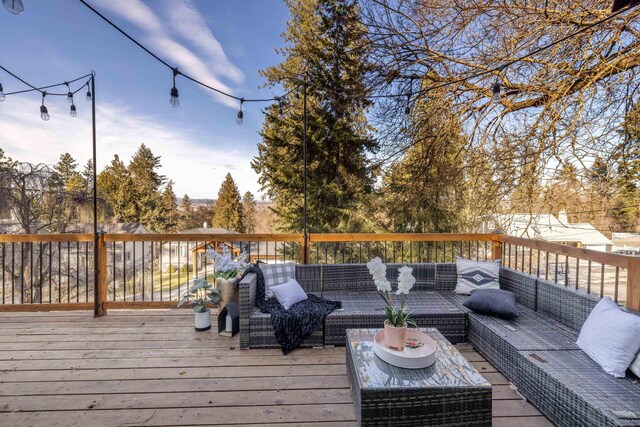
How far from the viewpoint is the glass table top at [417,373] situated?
1.42m

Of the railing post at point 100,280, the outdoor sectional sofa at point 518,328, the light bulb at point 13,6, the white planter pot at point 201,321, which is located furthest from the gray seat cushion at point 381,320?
the light bulb at point 13,6

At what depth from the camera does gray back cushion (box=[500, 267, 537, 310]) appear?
2.62m

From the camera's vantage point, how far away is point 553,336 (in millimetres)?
2043

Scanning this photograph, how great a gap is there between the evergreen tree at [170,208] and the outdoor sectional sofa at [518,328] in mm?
19010

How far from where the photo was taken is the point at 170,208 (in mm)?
19828

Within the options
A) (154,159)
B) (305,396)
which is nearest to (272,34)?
(305,396)

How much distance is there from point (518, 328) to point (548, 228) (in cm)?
264

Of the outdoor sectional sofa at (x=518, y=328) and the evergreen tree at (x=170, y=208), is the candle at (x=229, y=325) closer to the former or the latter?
the outdoor sectional sofa at (x=518, y=328)

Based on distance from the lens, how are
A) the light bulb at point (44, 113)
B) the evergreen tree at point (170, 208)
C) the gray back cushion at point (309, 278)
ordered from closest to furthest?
1. the gray back cushion at point (309, 278)
2. the light bulb at point (44, 113)
3. the evergreen tree at point (170, 208)

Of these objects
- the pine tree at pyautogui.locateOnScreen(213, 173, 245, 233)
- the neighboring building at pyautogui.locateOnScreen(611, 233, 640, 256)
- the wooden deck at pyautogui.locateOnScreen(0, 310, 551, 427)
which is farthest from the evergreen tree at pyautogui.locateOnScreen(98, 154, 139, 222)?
the neighboring building at pyautogui.locateOnScreen(611, 233, 640, 256)

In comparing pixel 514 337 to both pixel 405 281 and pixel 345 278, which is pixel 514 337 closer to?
pixel 405 281

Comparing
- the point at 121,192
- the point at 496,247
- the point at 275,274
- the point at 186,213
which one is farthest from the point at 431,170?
the point at 186,213

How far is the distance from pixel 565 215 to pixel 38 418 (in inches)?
225

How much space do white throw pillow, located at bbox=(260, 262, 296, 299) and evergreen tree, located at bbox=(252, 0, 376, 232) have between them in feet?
13.7
